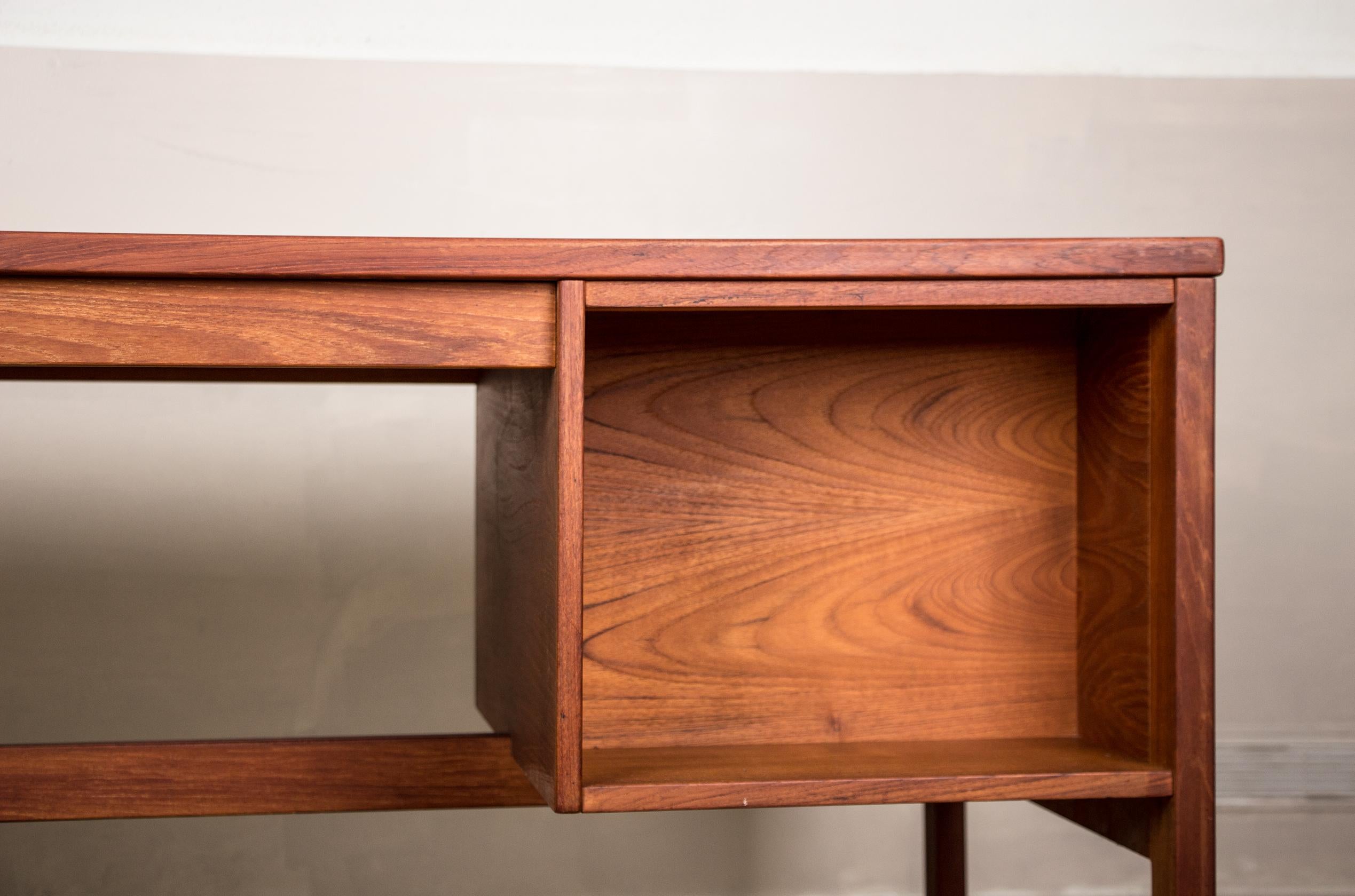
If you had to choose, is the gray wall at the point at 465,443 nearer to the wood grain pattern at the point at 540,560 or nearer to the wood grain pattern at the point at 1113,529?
the wood grain pattern at the point at 540,560

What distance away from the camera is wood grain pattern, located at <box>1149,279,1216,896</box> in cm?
99

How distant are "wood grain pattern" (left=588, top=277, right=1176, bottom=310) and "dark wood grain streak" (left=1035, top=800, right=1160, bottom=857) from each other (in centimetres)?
42

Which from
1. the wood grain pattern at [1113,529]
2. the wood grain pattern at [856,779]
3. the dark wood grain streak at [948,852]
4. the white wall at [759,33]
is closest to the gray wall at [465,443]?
the white wall at [759,33]

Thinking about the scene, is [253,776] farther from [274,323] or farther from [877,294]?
[877,294]

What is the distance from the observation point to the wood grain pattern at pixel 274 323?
2.98 ft

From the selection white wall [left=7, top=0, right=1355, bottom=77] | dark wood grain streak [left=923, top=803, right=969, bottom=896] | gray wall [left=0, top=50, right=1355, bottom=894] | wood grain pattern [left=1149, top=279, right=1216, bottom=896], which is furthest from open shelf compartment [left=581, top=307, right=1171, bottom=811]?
white wall [left=7, top=0, right=1355, bottom=77]

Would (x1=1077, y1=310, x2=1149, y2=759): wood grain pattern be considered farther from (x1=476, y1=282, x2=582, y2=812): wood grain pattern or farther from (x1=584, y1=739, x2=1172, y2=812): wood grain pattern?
(x1=476, y1=282, x2=582, y2=812): wood grain pattern

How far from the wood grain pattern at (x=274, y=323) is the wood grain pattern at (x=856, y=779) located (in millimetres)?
345

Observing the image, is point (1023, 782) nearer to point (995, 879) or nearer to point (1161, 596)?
point (1161, 596)

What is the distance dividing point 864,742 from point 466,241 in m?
0.62

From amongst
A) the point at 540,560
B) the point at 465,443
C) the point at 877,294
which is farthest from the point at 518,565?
the point at 465,443

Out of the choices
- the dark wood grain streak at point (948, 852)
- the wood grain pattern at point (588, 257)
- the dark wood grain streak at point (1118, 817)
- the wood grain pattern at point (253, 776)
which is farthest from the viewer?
the dark wood grain streak at point (948, 852)

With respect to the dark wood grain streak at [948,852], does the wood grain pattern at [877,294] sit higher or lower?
higher

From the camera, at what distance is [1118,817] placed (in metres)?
1.09
